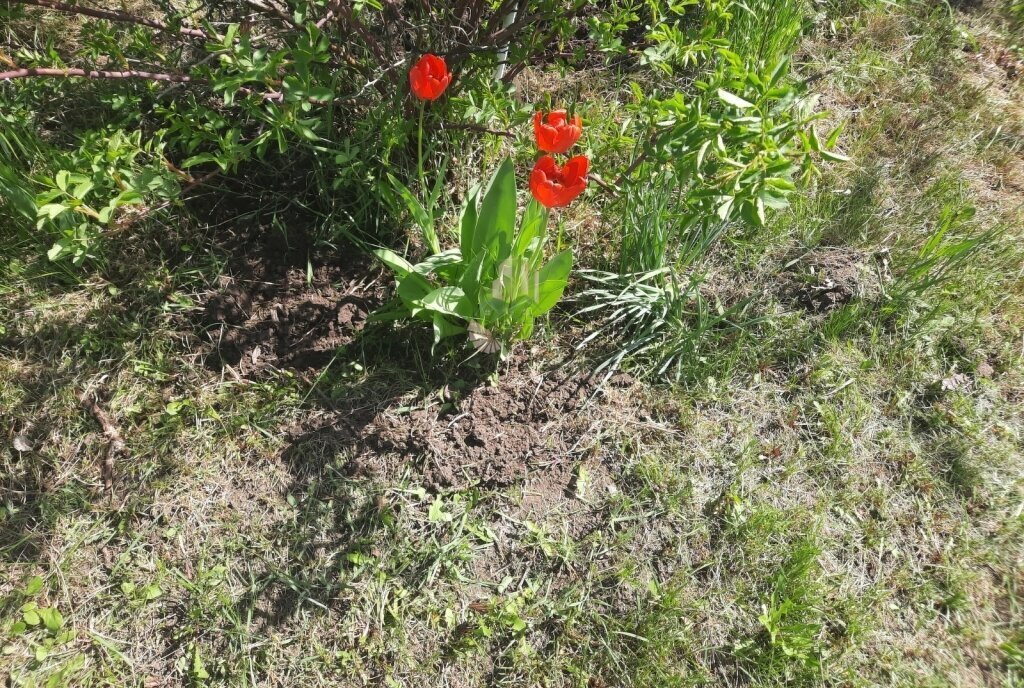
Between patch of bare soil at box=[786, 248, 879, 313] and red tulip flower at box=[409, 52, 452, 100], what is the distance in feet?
4.69

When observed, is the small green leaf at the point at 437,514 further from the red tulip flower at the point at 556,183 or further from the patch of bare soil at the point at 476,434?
the red tulip flower at the point at 556,183

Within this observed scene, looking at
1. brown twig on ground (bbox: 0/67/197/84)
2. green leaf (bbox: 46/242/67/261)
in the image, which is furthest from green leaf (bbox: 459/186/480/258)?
green leaf (bbox: 46/242/67/261)

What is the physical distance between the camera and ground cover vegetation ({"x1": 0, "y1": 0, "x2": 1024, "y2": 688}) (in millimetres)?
1852

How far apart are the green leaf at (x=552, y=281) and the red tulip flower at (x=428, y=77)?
56 centimetres

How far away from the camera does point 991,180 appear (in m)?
2.84

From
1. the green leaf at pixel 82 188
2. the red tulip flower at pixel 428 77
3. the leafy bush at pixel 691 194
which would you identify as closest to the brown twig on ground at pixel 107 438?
the green leaf at pixel 82 188

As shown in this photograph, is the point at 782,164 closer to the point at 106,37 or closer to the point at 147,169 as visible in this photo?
the point at 147,169

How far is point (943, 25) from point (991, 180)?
92cm

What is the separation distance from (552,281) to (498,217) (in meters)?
0.24

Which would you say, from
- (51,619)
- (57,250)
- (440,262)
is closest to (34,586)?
(51,619)

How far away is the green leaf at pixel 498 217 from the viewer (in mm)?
1936

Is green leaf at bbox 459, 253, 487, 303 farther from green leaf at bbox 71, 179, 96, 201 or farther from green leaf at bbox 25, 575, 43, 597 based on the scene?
green leaf at bbox 25, 575, 43, 597

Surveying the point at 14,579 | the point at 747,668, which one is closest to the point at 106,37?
the point at 14,579

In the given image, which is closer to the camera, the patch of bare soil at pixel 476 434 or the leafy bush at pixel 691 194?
the leafy bush at pixel 691 194
